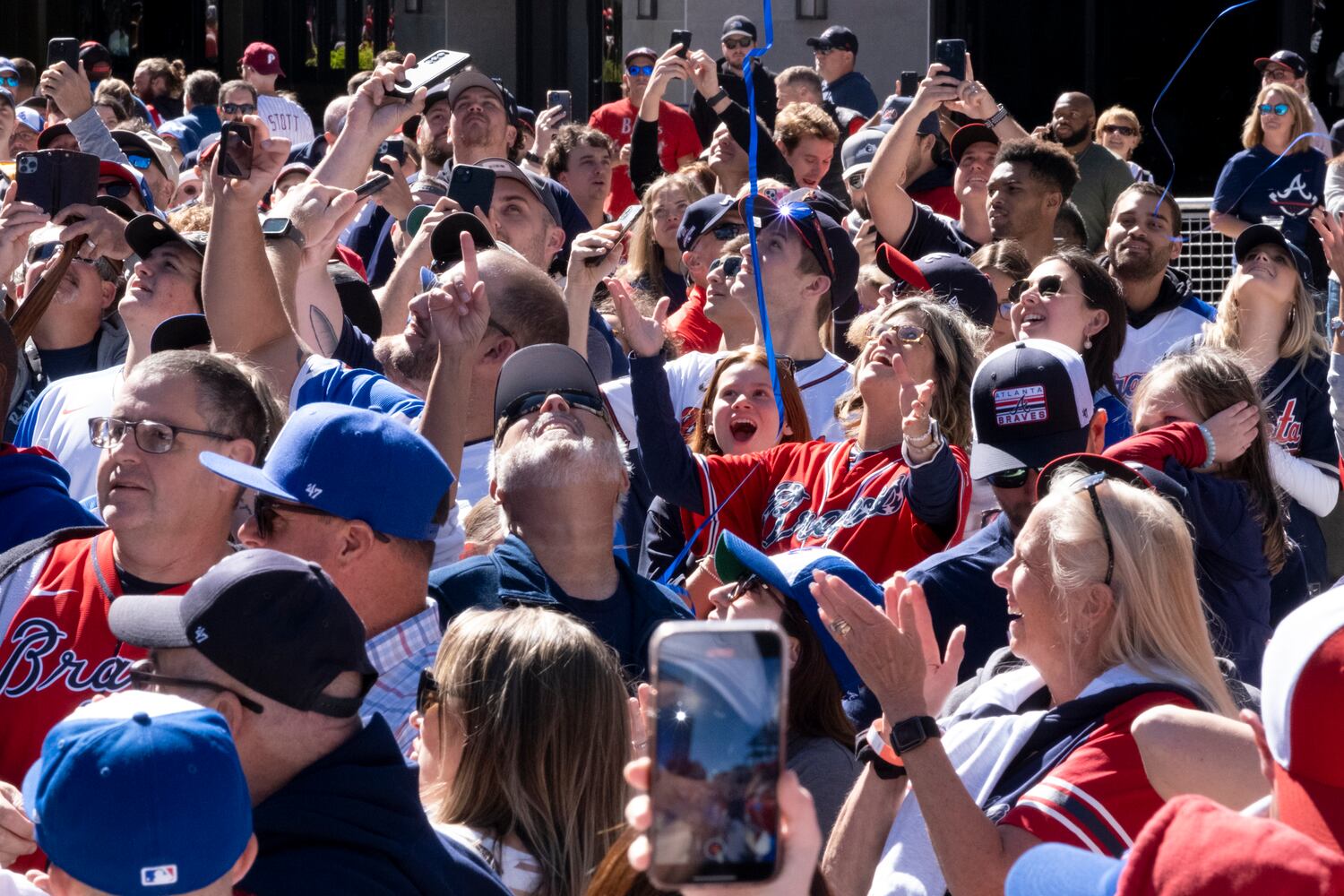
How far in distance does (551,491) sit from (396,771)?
142 centimetres

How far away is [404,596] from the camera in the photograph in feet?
9.64

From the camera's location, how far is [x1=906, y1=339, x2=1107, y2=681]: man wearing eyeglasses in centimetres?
360

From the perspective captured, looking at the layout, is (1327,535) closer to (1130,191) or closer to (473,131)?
(1130,191)

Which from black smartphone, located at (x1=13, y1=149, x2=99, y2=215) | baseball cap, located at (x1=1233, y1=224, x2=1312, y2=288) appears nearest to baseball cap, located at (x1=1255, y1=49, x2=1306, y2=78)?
baseball cap, located at (x1=1233, y1=224, x2=1312, y2=288)

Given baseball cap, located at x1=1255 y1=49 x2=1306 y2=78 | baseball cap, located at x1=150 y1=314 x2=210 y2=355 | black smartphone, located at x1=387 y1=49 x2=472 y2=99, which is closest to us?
baseball cap, located at x1=150 y1=314 x2=210 y2=355

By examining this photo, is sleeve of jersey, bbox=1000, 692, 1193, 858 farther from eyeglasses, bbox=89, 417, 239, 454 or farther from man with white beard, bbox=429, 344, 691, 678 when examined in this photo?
eyeglasses, bbox=89, 417, 239, 454

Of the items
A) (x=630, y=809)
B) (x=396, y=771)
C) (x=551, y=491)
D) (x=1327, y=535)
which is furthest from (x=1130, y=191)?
(x=630, y=809)

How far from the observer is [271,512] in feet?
9.65

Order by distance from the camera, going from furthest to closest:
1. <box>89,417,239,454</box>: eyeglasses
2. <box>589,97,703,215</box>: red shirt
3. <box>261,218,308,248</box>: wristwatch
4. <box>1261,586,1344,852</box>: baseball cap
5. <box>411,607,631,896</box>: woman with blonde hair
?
<box>589,97,703,215</box>: red shirt < <box>261,218,308,248</box>: wristwatch < <box>89,417,239,454</box>: eyeglasses < <box>411,607,631,896</box>: woman with blonde hair < <box>1261,586,1344,852</box>: baseball cap

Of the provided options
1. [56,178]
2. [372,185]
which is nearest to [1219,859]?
[372,185]

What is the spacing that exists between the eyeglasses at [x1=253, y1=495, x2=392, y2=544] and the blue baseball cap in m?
0.02

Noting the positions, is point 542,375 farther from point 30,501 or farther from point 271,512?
point 30,501

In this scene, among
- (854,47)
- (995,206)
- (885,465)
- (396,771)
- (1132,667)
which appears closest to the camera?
(396,771)

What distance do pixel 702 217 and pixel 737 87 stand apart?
156 inches
